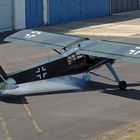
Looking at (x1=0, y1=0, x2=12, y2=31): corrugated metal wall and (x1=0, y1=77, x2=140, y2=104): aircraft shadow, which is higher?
(x1=0, y1=0, x2=12, y2=31): corrugated metal wall

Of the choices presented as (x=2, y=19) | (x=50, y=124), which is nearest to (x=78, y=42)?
(x=50, y=124)

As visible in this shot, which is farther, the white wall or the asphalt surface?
the white wall

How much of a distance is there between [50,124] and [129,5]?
118ft

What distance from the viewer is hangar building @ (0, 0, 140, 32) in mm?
39531

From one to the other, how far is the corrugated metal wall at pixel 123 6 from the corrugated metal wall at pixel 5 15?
39.3 feet

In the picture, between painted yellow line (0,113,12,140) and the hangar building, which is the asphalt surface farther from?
the hangar building

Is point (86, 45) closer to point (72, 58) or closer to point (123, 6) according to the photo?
point (72, 58)

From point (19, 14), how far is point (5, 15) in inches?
51.7

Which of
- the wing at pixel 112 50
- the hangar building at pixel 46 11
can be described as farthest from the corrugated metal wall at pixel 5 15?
the wing at pixel 112 50

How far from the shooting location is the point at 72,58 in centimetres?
2033

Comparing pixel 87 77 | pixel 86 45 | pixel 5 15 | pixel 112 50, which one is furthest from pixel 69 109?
pixel 5 15

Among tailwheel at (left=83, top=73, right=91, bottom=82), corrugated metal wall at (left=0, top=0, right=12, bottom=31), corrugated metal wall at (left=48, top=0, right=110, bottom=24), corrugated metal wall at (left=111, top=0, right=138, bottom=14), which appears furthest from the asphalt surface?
corrugated metal wall at (left=111, top=0, right=138, bottom=14)

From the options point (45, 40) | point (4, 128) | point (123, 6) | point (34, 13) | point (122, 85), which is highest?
point (45, 40)

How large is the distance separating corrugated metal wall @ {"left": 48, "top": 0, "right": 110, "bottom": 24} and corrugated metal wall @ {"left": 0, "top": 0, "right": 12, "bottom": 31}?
12.0 ft
